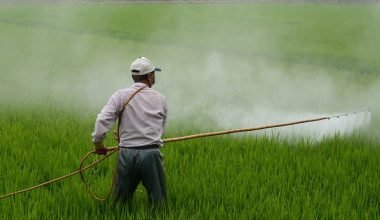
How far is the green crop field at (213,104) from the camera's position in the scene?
12.1ft

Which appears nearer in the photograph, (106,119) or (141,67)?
(106,119)

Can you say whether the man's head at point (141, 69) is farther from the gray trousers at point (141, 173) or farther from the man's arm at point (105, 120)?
the gray trousers at point (141, 173)

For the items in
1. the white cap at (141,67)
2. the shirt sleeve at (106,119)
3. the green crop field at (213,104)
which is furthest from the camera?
the green crop field at (213,104)

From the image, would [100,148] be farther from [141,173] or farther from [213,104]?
[213,104]

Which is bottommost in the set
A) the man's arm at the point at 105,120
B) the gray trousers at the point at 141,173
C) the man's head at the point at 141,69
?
the gray trousers at the point at 141,173

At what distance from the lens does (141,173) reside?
3412mm

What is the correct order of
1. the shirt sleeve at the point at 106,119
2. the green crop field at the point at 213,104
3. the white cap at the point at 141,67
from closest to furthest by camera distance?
the shirt sleeve at the point at 106,119, the white cap at the point at 141,67, the green crop field at the point at 213,104

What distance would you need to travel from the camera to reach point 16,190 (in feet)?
12.5

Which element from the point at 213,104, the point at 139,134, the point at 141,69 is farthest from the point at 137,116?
the point at 213,104

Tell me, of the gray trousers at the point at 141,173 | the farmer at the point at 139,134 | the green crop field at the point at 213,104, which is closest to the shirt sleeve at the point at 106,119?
the farmer at the point at 139,134

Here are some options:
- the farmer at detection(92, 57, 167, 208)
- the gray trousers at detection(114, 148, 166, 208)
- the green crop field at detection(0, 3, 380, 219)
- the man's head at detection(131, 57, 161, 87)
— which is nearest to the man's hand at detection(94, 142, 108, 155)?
the farmer at detection(92, 57, 167, 208)

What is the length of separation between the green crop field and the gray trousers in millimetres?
112

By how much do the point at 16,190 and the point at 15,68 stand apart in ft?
29.2

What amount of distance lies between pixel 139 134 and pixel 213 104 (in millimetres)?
4807
